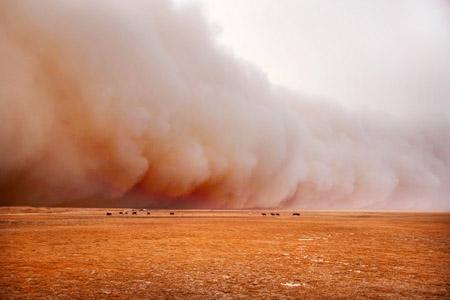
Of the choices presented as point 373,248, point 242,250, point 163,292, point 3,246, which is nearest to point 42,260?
point 3,246

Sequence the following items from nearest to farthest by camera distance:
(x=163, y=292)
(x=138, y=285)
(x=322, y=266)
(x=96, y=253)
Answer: (x=163, y=292) < (x=138, y=285) < (x=322, y=266) < (x=96, y=253)

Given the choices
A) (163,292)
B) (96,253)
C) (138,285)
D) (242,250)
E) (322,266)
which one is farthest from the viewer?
(242,250)

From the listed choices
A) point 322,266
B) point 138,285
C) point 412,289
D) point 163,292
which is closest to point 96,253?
point 138,285

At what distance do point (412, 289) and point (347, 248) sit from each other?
29.0 ft

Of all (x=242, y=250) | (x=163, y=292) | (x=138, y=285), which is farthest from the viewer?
(x=242, y=250)

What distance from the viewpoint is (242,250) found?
17781 mm

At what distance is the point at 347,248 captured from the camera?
741 inches

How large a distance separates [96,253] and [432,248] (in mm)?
15435

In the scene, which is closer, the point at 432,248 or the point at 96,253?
the point at 96,253

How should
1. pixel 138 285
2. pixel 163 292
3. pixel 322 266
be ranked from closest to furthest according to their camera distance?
pixel 163 292 < pixel 138 285 < pixel 322 266

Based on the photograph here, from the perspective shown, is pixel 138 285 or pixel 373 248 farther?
pixel 373 248

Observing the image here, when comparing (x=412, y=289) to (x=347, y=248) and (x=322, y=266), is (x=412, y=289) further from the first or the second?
(x=347, y=248)

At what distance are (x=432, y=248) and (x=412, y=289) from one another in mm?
10110

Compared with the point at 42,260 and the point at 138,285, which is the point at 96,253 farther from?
the point at 138,285
